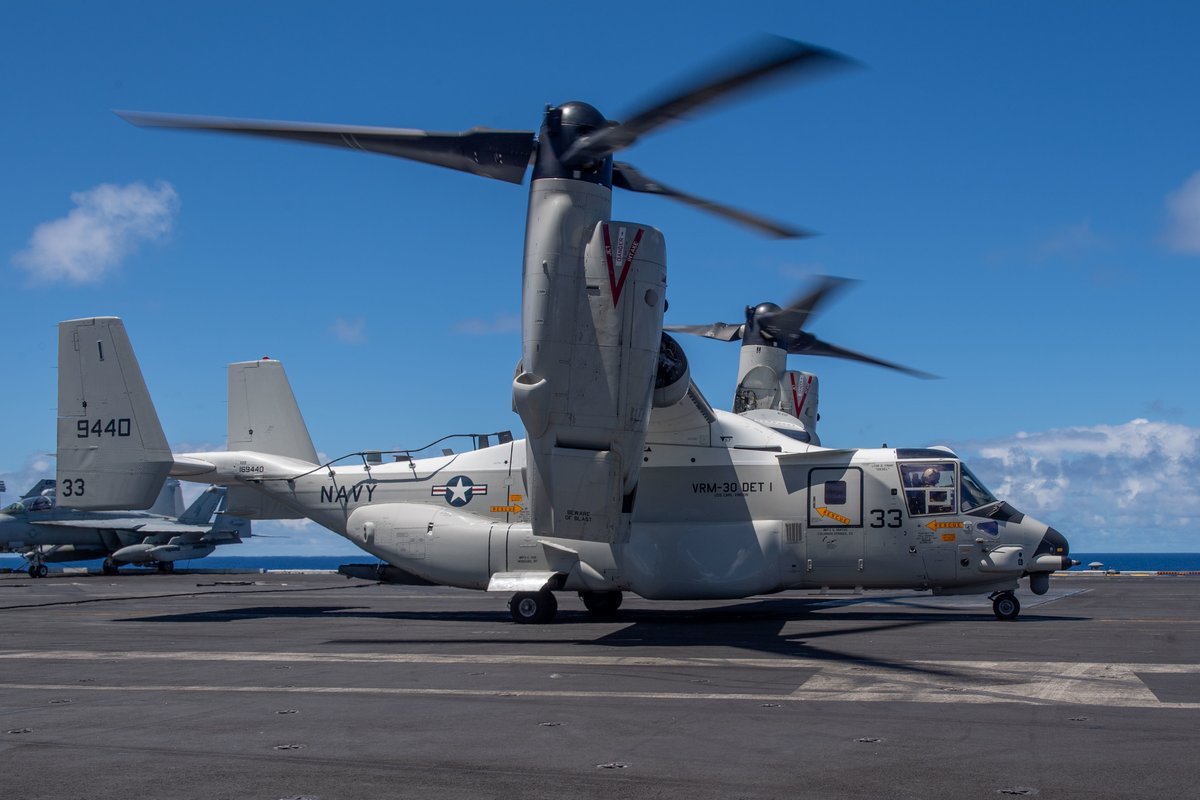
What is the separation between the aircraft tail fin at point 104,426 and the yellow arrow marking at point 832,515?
13424 millimetres

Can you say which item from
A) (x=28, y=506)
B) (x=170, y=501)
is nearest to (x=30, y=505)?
(x=28, y=506)

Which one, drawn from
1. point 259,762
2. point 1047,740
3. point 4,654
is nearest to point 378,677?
point 259,762

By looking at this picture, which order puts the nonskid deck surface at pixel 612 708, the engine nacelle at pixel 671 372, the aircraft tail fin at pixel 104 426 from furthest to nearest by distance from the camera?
1. the aircraft tail fin at pixel 104 426
2. the engine nacelle at pixel 671 372
3. the nonskid deck surface at pixel 612 708

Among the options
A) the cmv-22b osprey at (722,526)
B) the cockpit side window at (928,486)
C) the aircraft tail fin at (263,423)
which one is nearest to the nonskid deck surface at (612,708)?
the cmv-22b osprey at (722,526)

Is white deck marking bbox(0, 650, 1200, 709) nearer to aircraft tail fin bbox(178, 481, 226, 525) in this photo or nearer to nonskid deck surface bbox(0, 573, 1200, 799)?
nonskid deck surface bbox(0, 573, 1200, 799)

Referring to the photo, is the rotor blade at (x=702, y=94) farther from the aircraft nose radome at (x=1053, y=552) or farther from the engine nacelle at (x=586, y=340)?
the aircraft nose radome at (x=1053, y=552)

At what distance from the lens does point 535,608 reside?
19.4 m

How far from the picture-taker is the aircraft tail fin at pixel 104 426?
21375 millimetres

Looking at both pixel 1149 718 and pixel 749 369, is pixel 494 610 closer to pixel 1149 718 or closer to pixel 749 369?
pixel 749 369

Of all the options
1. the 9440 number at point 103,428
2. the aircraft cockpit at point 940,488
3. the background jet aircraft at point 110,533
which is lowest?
the background jet aircraft at point 110,533

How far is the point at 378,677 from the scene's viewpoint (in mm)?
12414

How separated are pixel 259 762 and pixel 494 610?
638 inches

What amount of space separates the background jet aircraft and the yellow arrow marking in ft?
125

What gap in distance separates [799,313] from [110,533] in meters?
42.7
